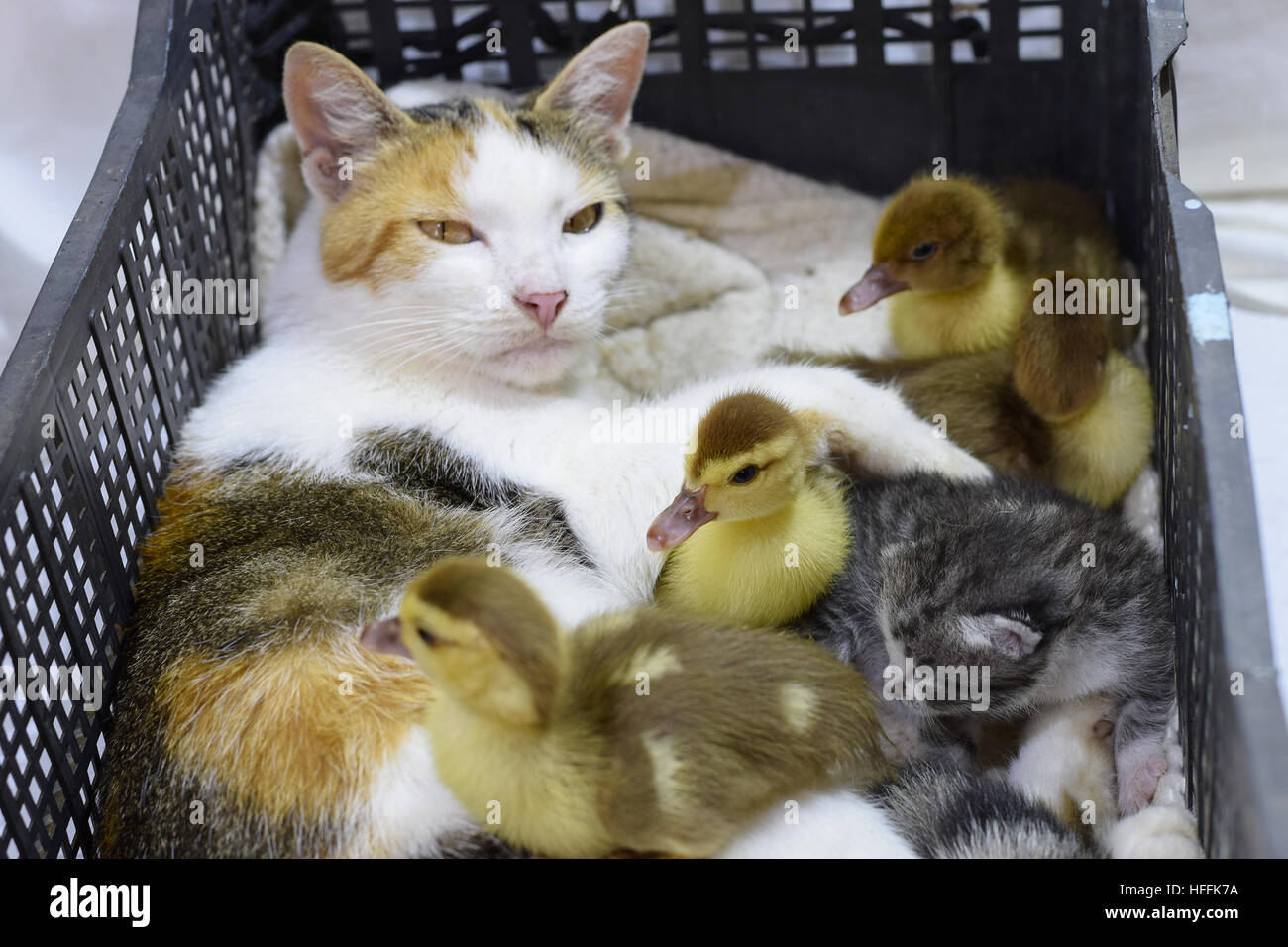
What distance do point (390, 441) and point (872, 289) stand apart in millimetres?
738

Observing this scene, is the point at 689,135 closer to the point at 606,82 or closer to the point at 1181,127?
the point at 606,82

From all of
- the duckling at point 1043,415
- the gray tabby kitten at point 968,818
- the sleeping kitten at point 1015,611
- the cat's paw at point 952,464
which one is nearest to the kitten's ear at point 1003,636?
the sleeping kitten at point 1015,611

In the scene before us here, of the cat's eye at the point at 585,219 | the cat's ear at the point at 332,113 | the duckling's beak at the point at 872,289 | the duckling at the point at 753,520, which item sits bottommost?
the duckling at the point at 753,520

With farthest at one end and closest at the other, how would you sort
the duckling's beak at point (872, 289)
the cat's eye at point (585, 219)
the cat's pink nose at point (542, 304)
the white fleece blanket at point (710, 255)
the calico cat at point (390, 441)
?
1. the white fleece blanket at point (710, 255)
2. the duckling's beak at point (872, 289)
3. the cat's eye at point (585, 219)
4. the cat's pink nose at point (542, 304)
5. the calico cat at point (390, 441)

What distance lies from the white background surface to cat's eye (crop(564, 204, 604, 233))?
1175mm

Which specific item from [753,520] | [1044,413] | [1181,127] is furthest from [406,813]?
[1181,127]

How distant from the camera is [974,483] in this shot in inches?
58.0

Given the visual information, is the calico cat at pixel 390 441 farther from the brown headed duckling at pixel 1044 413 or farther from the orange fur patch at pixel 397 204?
the brown headed duckling at pixel 1044 413

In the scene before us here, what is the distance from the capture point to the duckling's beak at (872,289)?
1.74 m

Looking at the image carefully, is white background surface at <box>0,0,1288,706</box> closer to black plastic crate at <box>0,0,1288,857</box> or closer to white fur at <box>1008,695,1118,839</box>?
black plastic crate at <box>0,0,1288,857</box>

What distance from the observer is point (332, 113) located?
1.57 m

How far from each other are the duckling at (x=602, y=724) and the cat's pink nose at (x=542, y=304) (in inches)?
18.8

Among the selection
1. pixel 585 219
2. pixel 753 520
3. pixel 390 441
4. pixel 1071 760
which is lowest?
pixel 1071 760

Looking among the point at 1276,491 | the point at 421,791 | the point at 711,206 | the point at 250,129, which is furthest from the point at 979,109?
the point at 421,791
